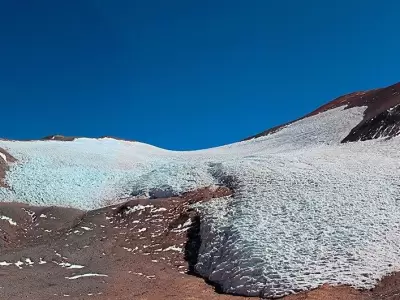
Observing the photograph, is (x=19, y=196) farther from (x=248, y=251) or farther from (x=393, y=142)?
(x=393, y=142)

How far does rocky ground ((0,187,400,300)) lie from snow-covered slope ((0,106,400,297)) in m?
1.19

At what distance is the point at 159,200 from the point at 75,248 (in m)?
7.56

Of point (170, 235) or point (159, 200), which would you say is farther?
point (159, 200)

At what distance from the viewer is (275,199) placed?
2739 cm

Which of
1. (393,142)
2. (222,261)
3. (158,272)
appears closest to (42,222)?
(158,272)

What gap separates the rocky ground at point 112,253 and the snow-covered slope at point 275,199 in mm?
1188

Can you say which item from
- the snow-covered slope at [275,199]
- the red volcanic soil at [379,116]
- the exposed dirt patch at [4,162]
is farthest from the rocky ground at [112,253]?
the red volcanic soil at [379,116]

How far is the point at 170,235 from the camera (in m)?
28.0

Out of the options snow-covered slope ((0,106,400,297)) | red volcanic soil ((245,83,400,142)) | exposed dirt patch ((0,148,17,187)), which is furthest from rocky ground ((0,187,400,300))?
red volcanic soil ((245,83,400,142))

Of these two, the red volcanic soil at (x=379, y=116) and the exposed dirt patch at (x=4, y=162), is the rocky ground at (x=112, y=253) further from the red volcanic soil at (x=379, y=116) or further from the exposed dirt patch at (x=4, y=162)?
the red volcanic soil at (x=379, y=116)

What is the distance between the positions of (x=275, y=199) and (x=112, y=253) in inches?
378

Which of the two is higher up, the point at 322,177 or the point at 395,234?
the point at 322,177

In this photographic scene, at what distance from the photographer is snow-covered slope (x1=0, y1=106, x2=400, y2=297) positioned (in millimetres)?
20188

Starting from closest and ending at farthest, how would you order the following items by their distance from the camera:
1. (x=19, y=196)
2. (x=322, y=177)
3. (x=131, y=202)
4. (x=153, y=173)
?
(x=322, y=177), (x=131, y=202), (x=19, y=196), (x=153, y=173)
